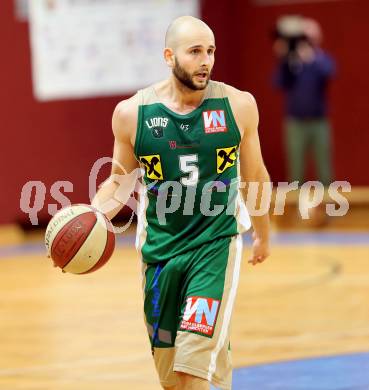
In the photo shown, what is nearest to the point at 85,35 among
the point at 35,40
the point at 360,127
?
the point at 35,40

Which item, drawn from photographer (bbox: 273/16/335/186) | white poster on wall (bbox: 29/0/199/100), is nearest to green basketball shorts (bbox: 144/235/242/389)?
white poster on wall (bbox: 29/0/199/100)

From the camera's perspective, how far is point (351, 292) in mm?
9703

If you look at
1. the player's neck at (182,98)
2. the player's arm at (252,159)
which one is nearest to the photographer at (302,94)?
the player's arm at (252,159)

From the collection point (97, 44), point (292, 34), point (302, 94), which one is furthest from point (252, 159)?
point (292, 34)

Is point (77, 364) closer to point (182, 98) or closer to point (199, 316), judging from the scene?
point (199, 316)

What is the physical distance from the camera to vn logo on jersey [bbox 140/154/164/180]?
516 cm

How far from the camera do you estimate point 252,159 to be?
5.33 meters

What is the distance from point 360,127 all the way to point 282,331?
8.03 meters

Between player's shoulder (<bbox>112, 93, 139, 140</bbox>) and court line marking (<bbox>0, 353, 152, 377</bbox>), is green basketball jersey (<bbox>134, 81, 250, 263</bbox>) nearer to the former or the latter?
player's shoulder (<bbox>112, 93, 139, 140</bbox>)

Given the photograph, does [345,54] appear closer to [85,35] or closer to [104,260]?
[85,35]

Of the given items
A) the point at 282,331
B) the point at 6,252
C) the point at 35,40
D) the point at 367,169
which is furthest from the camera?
the point at 367,169

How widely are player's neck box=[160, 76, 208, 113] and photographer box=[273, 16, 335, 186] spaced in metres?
9.52

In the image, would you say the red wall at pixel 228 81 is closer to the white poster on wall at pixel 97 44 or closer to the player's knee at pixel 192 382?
the white poster on wall at pixel 97 44

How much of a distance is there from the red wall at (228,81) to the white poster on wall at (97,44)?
18 centimetres
